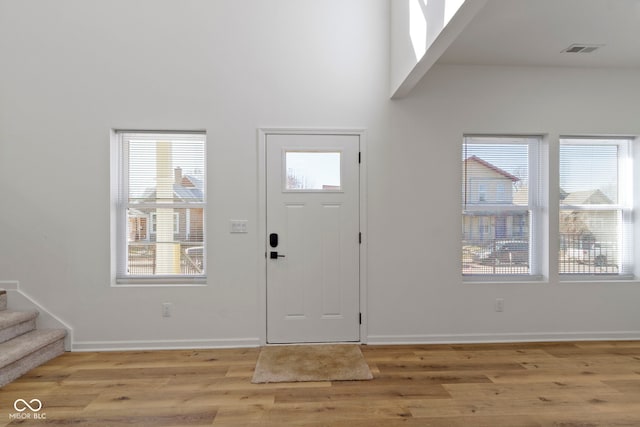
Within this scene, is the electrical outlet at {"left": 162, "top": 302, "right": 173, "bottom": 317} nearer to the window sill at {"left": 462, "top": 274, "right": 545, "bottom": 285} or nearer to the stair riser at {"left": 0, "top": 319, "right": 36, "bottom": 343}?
the stair riser at {"left": 0, "top": 319, "right": 36, "bottom": 343}

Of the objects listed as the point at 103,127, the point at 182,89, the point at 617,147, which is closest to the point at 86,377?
the point at 103,127

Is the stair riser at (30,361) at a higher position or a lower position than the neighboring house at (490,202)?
lower

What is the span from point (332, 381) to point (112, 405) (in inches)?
59.8

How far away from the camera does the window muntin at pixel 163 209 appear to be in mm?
3268

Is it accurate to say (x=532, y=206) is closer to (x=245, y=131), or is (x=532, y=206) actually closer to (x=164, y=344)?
(x=245, y=131)

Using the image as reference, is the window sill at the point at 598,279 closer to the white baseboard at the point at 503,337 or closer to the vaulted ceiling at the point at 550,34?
the white baseboard at the point at 503,337

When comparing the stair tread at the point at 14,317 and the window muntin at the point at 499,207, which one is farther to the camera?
the window muntin at the point at 499,207

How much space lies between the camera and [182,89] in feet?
10.4

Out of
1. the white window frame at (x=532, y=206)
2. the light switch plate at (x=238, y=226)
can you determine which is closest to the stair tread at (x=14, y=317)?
the light switch plate at (x=238, y=226)

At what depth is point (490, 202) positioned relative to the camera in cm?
343

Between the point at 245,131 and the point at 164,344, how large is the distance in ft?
7.15

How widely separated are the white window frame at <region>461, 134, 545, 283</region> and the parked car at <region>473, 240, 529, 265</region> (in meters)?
0.07

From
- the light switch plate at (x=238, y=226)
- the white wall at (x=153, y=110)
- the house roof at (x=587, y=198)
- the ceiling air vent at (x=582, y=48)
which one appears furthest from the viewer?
the house roof at (x=587, y=198)

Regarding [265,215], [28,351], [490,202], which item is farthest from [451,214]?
[28,351]
